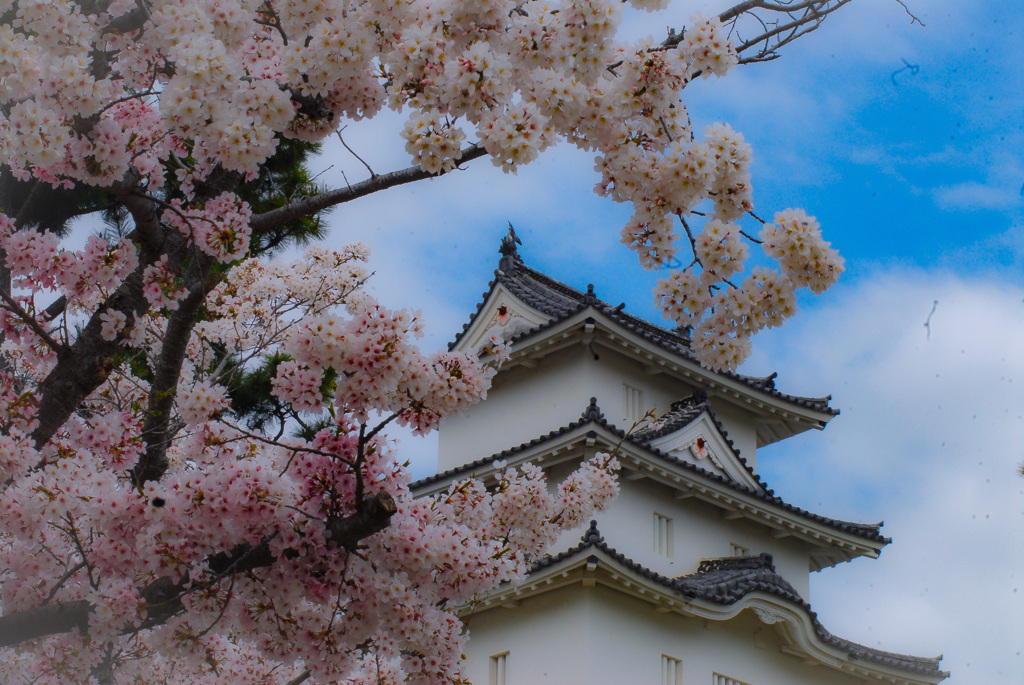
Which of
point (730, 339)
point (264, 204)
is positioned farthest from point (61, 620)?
point (264, 204)

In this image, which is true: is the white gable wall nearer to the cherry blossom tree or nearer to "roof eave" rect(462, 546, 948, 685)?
"roof eave" rect(462, 546, 948, 685)

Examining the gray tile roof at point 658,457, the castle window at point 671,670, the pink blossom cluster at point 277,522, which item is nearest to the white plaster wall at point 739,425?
the gray tile roof at point 658,457

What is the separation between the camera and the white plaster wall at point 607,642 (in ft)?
43.5

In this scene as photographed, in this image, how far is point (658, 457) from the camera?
47.7 ft

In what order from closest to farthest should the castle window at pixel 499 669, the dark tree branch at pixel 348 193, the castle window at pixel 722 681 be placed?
the dark tree branch at pixel 348 193
the castle window at pixel 499 669
the castle window at pixel 722 681

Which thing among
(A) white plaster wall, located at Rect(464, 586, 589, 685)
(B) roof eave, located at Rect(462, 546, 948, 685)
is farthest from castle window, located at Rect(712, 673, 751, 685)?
(A) white plaster wall, located at Rect(464, 586, 589, 685)

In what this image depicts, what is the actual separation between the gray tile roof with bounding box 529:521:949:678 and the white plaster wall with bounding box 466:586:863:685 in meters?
0.71

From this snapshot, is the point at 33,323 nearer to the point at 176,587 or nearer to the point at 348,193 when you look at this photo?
the point at 176,587

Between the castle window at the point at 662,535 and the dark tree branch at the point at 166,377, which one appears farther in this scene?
the castle window at the point at 662,535

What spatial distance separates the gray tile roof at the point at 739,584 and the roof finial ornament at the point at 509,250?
667 cm

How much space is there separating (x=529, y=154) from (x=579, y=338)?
1110 centimetres

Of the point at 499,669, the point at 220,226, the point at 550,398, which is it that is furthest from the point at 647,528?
the point at 220,226

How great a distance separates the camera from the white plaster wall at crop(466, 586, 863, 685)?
13.3 m

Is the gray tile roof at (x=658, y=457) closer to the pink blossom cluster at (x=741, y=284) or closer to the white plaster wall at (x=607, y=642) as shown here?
the white plaster wall at (x=607, y=642)
